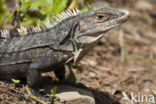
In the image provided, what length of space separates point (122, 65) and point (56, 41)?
375 centimetres

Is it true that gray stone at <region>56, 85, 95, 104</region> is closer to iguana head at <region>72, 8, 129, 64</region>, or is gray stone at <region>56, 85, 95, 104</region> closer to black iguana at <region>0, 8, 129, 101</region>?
black iguana at <region>0, 8, 129, 101</region>

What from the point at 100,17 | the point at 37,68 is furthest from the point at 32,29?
the point at 100,17

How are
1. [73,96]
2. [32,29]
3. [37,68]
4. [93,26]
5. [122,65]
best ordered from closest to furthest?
[37,68]
[73,96]
[93,26]
[32,29]
[122,65]

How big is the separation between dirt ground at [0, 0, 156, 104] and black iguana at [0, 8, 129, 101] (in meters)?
0.41

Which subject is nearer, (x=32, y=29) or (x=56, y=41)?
(x=56, y=41)

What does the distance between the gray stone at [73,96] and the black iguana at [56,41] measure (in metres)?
0.43

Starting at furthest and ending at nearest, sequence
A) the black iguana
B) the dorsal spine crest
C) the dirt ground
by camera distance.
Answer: the dirt ground → the dorsal spine crest → the black iguana

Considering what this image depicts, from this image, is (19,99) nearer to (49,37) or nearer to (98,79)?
(49,37)

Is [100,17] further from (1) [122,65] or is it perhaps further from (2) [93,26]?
(1) [122,65]

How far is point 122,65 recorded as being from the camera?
768cm

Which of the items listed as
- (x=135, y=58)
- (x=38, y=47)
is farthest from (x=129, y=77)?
(x=38, y=47)

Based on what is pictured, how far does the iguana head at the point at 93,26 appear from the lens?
4320 millimetres

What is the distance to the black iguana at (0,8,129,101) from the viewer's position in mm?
4312

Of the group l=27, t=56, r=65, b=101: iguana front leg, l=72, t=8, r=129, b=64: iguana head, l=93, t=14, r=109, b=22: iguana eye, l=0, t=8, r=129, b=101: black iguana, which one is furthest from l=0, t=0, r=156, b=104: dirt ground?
l=93, t=14, r=109, b=22: iguana eye
